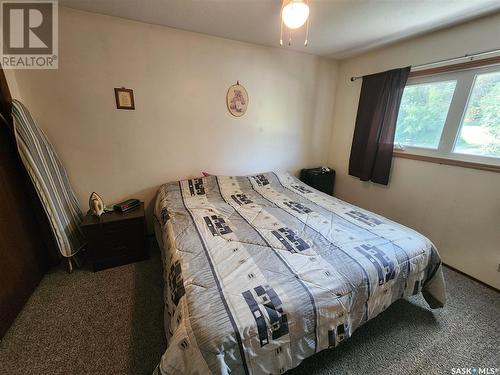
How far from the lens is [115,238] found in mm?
1929

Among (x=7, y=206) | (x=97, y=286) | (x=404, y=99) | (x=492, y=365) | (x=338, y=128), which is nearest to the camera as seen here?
(x=492, y=365)

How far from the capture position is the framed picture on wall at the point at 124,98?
2076 millimetres

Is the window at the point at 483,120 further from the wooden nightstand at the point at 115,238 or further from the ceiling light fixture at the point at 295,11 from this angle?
the wooden nightstand at the point at 115,238

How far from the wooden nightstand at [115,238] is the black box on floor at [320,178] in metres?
2.27

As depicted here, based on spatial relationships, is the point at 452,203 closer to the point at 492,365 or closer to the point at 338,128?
the point at 492,365

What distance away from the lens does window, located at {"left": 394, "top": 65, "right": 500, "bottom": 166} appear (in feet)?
5.88

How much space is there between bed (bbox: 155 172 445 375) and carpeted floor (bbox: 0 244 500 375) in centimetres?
23

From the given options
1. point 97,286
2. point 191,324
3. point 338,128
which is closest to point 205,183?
point 97,286

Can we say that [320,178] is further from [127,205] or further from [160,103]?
[127,205]

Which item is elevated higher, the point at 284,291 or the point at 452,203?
the point at 452,203

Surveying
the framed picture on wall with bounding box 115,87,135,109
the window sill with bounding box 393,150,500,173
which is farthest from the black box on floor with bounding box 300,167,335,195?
the framed picture on wall with bounding box 115,87,135,109

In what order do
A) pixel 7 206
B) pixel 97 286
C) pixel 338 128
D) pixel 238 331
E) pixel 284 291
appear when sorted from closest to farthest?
pixel 238 331 < pixel 284 291 < pixel 7 206 < pixel 97 286 < pixel 338 128

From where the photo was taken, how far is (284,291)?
1.02m

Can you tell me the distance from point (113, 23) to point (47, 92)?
2.86 ft
